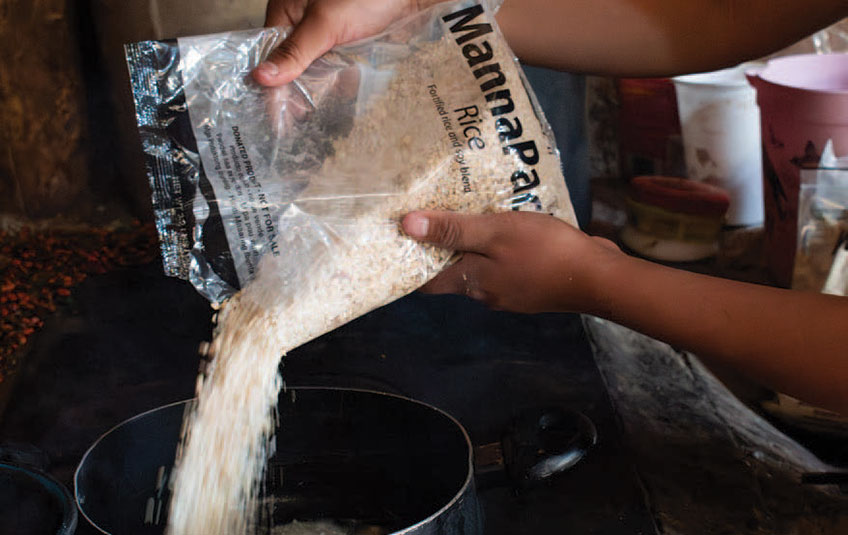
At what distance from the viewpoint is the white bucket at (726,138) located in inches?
71.3

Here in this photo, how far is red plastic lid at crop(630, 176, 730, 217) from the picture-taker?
1.78 meters

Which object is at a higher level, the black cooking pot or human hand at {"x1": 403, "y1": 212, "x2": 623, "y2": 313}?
human hand at {"x1": 403, "y1": 212, "x2": 623, "y2": 313}

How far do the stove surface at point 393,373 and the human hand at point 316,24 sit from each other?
1.66 ft

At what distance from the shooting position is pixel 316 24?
0.88 meters

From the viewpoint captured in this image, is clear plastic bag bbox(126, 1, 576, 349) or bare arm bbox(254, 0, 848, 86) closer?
clear plastic bag bbox(126, 1, 576, 349)

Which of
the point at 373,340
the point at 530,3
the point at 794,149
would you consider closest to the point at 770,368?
the point at 530,3

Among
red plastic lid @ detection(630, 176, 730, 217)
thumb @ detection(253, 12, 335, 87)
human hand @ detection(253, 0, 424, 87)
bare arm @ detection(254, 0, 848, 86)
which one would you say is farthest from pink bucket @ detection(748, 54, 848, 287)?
thumb @ detection(253, 12, 335, 87)

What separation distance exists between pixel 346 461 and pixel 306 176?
37 centimetres

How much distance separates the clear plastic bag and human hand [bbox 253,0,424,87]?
27 millimetres


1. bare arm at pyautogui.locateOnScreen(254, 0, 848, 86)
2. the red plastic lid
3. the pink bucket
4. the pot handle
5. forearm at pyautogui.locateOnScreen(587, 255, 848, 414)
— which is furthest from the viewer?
the red plastic lid

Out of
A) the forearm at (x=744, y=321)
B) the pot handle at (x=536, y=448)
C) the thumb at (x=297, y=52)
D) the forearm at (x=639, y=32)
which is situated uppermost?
the thumb at (x=297, y=52)

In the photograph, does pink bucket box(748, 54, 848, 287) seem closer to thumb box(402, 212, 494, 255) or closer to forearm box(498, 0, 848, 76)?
forearm box(498, 0, 848, 76)

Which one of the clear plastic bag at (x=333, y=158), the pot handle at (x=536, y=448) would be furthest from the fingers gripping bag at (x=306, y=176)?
the pot handle at (x=536, y=448)

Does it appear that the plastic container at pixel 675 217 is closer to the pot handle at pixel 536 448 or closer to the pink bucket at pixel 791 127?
the pink bucket at pixel 791 127
